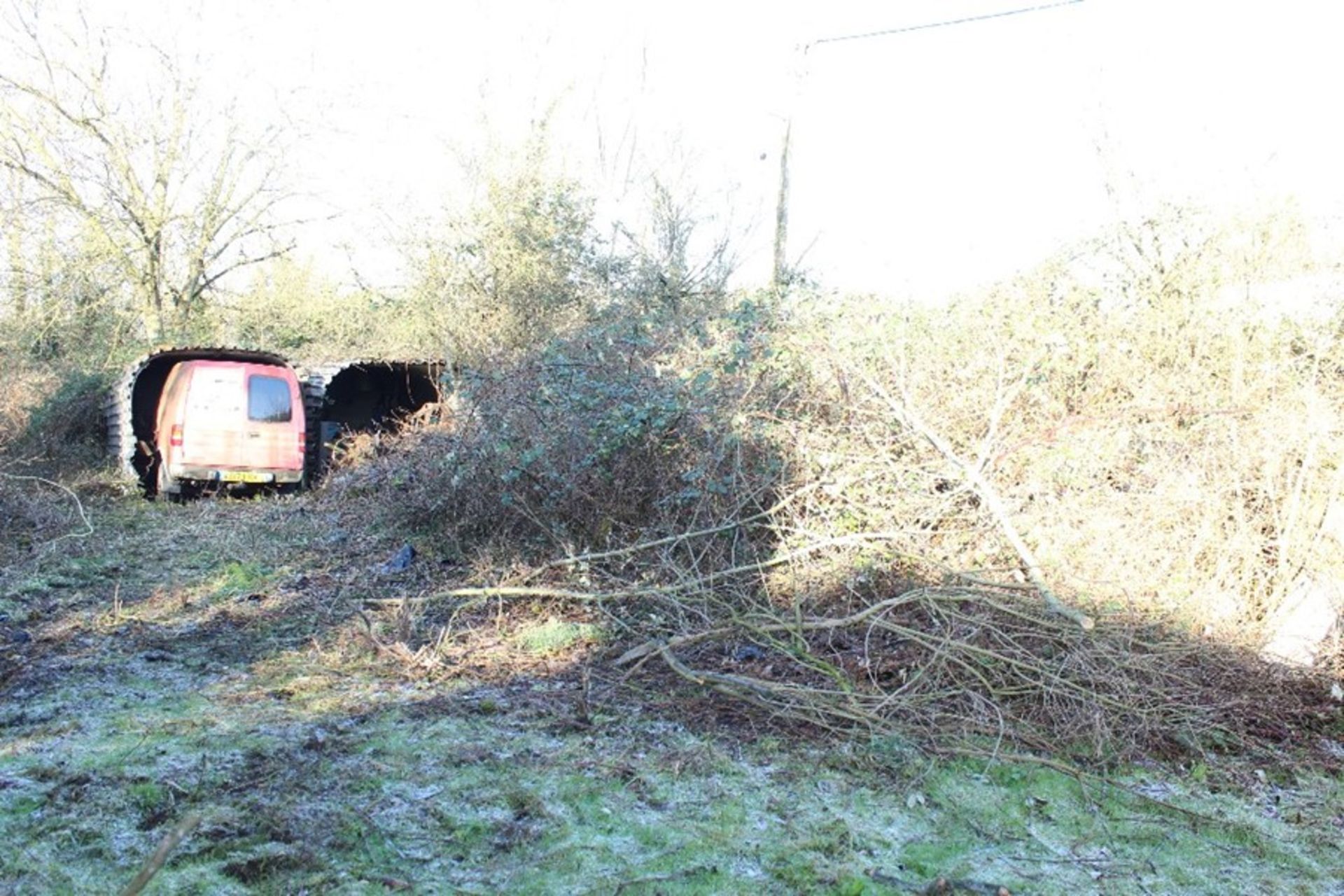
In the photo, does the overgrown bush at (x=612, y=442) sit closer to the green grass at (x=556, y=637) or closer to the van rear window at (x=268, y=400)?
the green grass at (x=556, y=637)

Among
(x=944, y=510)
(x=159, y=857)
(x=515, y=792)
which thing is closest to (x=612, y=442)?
(x=944, y=510)

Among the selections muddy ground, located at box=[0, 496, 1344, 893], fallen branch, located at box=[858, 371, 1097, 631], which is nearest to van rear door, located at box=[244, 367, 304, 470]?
muddy ground, located at box=[0, 496, 1344, 893]

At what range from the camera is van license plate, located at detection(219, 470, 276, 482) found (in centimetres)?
1273

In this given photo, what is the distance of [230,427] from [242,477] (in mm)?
662

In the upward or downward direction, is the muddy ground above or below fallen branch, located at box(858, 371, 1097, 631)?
below

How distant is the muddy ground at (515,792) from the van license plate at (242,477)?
21.5 ft

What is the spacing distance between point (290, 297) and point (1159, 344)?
54.3 feet

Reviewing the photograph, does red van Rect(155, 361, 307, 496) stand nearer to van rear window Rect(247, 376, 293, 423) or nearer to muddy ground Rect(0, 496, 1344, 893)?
van rear window Rect(247, 376, 293, 423)

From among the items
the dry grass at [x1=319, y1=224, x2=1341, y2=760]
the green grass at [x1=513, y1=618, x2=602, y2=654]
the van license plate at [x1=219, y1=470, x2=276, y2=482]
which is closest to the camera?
the dry grass at [x1=319, y1=224, x2=1341, y2=760]

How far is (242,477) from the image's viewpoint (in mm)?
12828

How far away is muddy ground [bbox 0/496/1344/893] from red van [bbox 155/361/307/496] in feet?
21.5

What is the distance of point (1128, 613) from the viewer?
5297mm

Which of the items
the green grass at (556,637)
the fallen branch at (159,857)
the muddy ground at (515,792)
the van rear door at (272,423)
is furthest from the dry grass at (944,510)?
the van rear door at (272,423)

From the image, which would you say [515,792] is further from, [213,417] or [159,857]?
[213,417]
